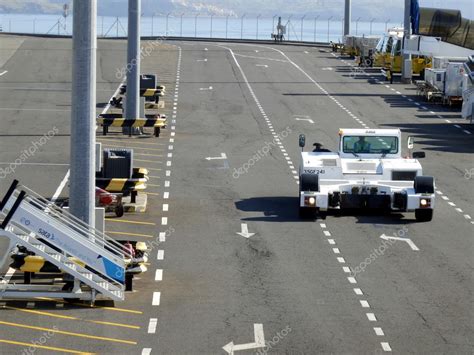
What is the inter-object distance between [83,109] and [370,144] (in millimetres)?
13017

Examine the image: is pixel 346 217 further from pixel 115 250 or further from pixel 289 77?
pixel 289 77

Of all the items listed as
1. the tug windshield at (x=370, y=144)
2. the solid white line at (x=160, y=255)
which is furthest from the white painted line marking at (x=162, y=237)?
the tug windshield at (x=370, y=144)

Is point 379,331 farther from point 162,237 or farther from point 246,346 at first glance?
point 162,237

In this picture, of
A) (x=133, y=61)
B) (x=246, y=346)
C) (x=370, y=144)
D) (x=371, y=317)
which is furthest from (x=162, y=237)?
(x=133, y=61)

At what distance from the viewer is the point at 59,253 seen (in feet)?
82.5

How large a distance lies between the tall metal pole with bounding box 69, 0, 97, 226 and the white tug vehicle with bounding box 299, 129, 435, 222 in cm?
888

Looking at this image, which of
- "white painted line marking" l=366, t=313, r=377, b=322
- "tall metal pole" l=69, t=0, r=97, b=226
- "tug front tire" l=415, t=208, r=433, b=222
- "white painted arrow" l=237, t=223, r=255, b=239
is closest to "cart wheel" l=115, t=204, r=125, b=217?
"white painted arrow" l=237, t=223, r=255, b=239

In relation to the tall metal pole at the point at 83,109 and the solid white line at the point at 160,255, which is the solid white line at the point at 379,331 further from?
the solid white line at the point at 160,255

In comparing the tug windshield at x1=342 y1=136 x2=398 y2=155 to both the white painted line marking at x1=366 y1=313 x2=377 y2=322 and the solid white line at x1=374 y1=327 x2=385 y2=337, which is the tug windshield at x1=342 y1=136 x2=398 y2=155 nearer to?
the white painted line marking at x1=366 y1=313 x2=377 y2=322

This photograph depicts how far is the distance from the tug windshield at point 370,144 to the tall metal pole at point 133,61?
1609 centimetres

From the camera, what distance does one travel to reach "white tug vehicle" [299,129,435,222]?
33.8 m

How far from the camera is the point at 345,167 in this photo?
35.4 m

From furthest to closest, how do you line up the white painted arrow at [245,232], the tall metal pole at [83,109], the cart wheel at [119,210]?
the cart wheel at [119,210]
the white painted arrow at [245,232]
the tall metal pole at [83,109]

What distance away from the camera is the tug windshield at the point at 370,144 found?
36750mm
